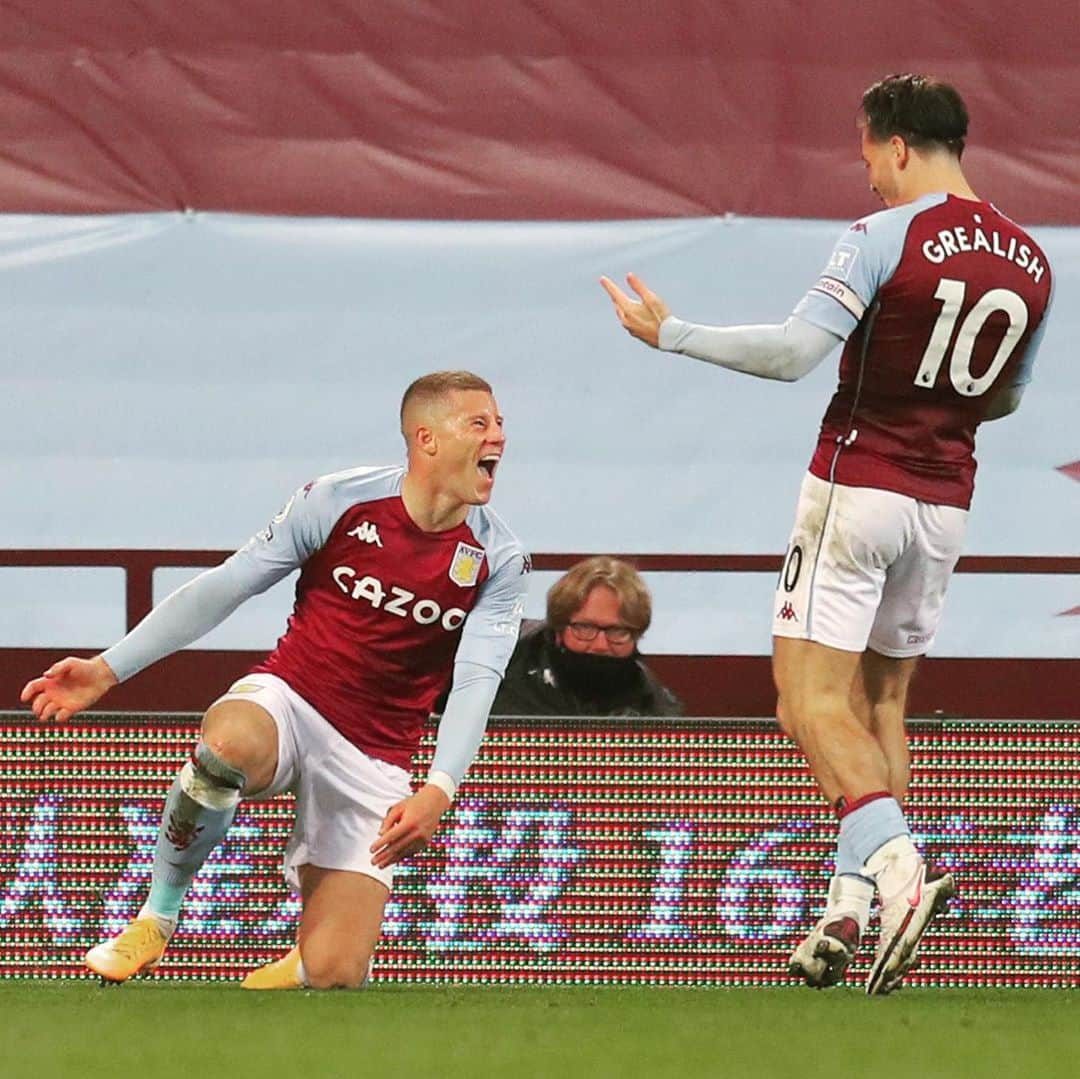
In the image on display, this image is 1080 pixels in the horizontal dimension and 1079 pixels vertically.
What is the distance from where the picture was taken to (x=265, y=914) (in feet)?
18.7

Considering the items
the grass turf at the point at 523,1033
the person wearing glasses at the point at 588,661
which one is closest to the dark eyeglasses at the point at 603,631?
the person wearing glasses at the point at 588,661

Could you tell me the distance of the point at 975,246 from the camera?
197 inches

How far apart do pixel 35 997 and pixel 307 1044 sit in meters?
1.04

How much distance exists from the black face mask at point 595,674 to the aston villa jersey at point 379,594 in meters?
0.99

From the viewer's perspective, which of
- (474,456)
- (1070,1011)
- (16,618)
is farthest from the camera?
(16,618)

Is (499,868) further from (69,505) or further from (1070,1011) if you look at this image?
(69,505)

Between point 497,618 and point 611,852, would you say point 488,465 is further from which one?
point 611,852

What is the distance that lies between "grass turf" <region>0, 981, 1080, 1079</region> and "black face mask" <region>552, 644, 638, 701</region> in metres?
1.28

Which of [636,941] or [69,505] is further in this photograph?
[69,505]

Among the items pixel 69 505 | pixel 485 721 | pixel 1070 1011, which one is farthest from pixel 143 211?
pixel 1070 1011

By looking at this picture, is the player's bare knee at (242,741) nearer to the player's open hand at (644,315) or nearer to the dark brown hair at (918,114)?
the player's open hand at (644,315)

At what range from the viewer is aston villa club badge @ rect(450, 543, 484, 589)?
5.42 m

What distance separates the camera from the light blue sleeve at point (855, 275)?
4914 millimetres

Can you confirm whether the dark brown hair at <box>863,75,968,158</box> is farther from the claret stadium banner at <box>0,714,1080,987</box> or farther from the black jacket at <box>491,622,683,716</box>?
the black jacket at <box>491,622,683,716</box>
